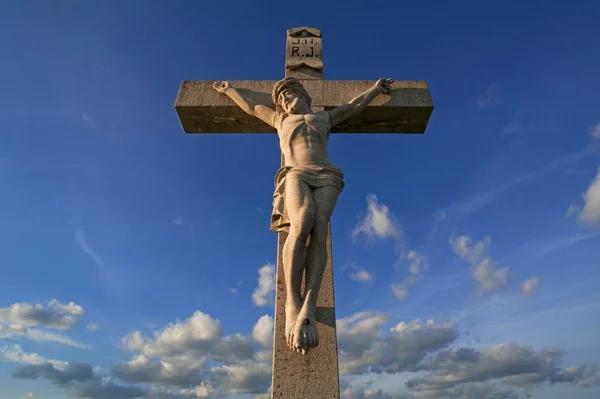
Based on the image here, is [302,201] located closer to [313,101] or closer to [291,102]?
[291,102]

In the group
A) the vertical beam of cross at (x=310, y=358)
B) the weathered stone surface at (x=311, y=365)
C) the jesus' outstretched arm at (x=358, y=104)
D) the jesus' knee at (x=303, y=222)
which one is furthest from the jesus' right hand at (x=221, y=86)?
the weathered stone surface at (x=311, y=365)

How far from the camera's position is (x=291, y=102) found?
18.1 feet

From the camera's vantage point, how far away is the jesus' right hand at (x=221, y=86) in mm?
6238

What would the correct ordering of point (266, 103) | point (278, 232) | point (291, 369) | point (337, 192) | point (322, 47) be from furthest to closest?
point (322, 47)
point (266, 103)
point (278, 232)
point (337, 192)
point (291, 369)

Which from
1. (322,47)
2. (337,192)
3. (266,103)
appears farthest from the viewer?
(322,47)

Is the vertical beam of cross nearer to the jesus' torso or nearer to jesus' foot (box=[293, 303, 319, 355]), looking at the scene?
jesus' foot (box=[293, 303, 319, 355])

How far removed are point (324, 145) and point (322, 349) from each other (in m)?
2.21

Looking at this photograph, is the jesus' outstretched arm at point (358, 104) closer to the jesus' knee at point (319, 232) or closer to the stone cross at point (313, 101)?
the stone cross at point (313, 101)

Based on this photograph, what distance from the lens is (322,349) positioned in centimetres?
432

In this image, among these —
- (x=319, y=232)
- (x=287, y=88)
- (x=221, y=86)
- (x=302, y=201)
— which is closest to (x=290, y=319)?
(x=319, y=232)

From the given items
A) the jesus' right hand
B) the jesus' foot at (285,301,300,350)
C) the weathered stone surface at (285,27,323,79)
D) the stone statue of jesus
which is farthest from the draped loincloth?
the weathered stone surface at (285,27,323,79)

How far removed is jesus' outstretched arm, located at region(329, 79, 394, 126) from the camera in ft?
18.9

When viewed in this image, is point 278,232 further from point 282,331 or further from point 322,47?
point 322,47

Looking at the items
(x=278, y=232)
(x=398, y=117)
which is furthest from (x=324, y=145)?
(x=398, y=117)
